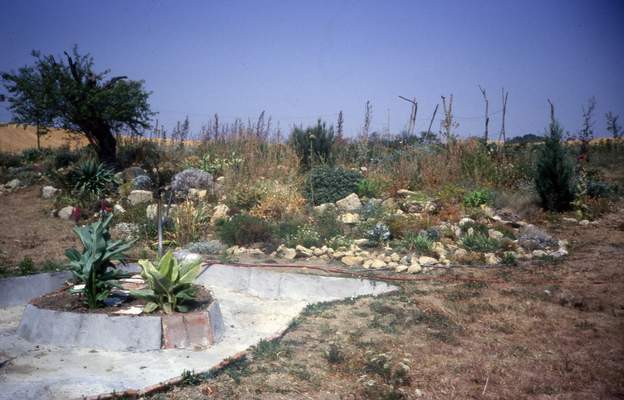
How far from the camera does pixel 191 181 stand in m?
13.0

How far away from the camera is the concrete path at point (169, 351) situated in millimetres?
3928

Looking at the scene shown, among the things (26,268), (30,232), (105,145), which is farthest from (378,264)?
(105,145)

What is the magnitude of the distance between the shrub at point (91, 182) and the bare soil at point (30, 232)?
89 centimetres

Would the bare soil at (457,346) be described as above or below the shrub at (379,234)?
below

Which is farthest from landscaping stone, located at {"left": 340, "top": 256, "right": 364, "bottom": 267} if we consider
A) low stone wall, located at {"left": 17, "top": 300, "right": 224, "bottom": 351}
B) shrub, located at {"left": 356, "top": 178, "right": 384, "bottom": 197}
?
shrub, located at {"left": 356, "top": 178, "right": 384, "bottom": 197}

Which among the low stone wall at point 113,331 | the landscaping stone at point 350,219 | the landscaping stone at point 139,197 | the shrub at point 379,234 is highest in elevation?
the landscaping stone at point 139,197

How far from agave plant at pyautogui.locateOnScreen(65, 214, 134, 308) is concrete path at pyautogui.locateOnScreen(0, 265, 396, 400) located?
59cm

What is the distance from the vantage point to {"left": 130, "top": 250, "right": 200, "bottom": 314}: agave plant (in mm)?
5129

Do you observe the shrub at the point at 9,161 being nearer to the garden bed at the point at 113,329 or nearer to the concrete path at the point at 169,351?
the concrete path at the point at 169,351

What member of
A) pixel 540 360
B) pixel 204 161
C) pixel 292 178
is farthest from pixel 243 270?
pixel 204 161

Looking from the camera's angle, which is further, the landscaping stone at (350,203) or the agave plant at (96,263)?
the landscaping stone at (350,203)

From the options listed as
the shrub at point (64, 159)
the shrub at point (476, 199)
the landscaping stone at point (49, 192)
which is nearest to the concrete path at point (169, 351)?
the shrub at point (476, 199)

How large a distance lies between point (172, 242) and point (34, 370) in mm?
5354

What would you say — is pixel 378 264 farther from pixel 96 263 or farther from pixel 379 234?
pixel 96 263
